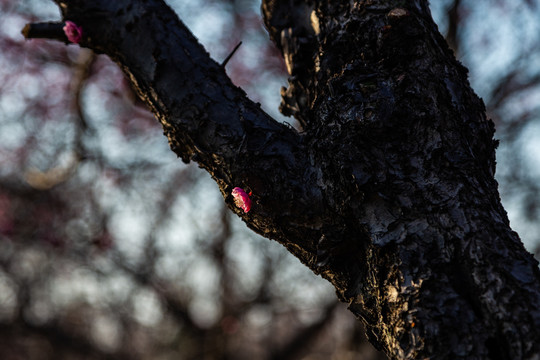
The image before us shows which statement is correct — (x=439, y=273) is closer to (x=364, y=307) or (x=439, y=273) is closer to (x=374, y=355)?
(x=364, y=307)

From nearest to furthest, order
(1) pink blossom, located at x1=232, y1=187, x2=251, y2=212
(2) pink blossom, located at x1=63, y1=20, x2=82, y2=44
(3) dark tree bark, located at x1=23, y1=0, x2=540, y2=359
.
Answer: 1. (3) dark tree bark, located at x1=23, y1=0, x2=540, y2=359
2. (1) pink blossom, located at x1=232, y1=187, x2=251, y2=212
3. (2) pink blossom, located at x1=63, y1=20, x2=82, y2=44

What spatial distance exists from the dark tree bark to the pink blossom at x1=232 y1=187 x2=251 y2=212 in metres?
0.02

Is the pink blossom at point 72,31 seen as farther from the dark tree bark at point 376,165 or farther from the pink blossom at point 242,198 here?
the pink blossom at point 242,198

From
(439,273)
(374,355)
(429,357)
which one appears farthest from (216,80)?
(374,355)

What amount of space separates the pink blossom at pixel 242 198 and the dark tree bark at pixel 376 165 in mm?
18

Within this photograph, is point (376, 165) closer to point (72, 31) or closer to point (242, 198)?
point (242, 198)

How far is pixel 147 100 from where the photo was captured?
1159 mm

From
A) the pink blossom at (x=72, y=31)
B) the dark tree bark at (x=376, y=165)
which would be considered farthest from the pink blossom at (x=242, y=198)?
the pink blossom at (x=72, y=31)

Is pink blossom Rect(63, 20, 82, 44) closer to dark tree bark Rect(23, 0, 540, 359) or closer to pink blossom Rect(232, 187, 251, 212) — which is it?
dark tree bark Rect(23, 0, 540, 359)

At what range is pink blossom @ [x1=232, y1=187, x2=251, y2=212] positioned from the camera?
40.1 inches

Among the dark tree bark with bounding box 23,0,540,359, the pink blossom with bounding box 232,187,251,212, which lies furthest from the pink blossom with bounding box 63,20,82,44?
the pink blossom with bounding box 232,187,251,212

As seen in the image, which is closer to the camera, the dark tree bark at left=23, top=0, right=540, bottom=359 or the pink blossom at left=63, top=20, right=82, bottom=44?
the dark tree bark at left=23, top=0, right=540, bottom=359

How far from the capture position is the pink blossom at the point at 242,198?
1.02 meters

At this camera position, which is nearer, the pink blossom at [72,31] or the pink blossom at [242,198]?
the pink blossom at [242,198]
